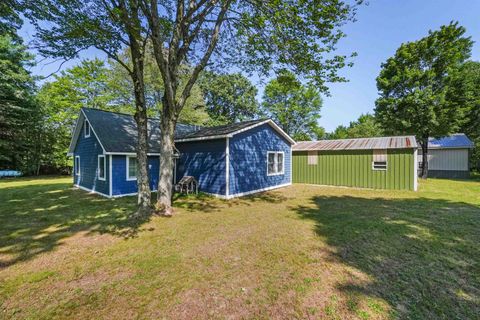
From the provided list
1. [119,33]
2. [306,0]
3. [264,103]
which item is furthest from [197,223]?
[264,103]

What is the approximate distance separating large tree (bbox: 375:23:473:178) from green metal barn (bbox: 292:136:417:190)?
5345mm

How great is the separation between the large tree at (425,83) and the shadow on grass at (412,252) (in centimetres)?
1082

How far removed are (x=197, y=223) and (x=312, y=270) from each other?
139 inches

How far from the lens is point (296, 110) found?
28.7 m

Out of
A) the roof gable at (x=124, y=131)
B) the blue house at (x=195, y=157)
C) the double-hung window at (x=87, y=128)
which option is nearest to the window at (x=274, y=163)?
the blue house at (x=195, y=157)

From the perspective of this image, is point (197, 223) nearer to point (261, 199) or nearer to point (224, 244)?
point (224, 244)

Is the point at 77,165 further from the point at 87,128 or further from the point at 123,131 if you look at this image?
the point at 123,131

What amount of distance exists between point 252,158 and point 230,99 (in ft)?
65.3

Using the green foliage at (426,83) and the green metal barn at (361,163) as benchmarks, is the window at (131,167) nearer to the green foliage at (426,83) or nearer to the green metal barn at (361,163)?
the green metal barn at (361,163)

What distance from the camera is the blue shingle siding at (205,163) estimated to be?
999 cm

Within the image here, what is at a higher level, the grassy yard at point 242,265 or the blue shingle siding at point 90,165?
the blue shingle siding at point 90,165

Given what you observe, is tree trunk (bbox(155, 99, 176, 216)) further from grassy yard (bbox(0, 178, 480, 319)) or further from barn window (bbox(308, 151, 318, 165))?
barn window (bbox(308, 151, 318, 165))

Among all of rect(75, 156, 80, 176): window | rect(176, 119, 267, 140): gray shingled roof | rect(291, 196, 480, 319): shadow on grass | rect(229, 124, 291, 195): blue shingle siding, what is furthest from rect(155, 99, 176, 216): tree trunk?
rect(75, 156, 80, 176): window

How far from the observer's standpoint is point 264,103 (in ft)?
98.1
